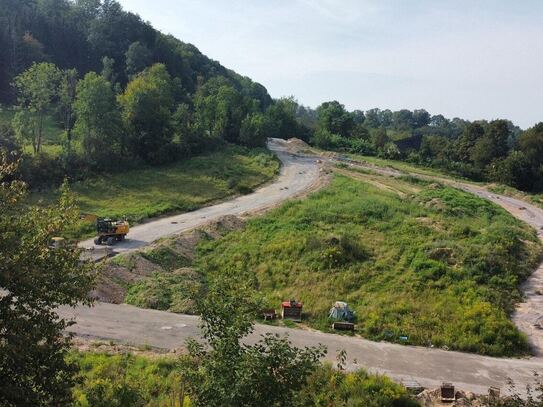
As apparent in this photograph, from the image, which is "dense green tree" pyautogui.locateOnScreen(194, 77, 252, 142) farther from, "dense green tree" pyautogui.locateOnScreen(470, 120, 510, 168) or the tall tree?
the tall tree

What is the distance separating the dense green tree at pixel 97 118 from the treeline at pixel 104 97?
0.10 meters

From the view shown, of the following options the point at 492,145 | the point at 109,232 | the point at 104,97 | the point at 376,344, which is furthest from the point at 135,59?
the point at 376,344

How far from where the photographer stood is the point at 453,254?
1171 inches

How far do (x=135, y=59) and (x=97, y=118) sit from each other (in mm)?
45925

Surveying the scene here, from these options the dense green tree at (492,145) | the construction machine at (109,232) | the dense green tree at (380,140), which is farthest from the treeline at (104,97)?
the dense green tree at (492,145)

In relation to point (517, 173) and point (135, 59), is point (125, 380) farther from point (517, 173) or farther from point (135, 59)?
point (135, 59)

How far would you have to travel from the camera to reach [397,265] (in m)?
29.5

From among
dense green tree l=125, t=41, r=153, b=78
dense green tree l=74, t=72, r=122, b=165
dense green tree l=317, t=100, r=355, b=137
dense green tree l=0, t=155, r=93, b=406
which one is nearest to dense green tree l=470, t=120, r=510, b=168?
dense green tree l=317, t=100, r=355, b=137

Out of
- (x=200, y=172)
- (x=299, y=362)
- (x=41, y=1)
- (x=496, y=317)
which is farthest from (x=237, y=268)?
(x=41, y=1)

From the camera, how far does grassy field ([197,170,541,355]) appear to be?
23.4m

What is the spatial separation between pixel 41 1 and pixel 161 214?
73217 millimetres

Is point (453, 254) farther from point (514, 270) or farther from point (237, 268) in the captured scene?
point (237, 268)

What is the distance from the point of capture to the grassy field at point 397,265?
76.7ft

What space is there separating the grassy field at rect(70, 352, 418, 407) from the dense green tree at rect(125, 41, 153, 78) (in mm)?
81037
